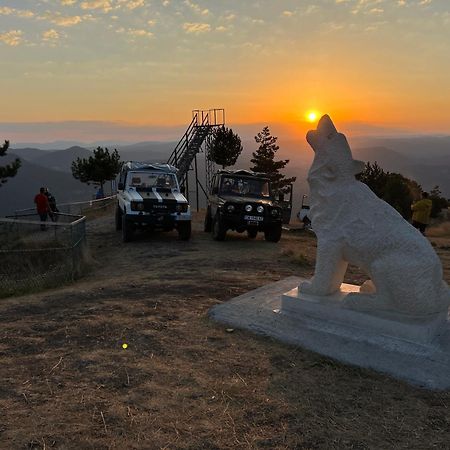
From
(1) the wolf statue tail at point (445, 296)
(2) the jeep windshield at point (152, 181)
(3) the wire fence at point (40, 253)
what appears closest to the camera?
(1) the wolf statue tail at point (445, 296)

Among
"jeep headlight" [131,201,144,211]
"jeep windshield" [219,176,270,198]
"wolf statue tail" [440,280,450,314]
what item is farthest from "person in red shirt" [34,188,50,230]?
"wolf statue tail" [440,280,450,314]

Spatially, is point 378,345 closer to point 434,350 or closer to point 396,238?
point 434,350

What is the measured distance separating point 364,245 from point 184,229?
27.8ft

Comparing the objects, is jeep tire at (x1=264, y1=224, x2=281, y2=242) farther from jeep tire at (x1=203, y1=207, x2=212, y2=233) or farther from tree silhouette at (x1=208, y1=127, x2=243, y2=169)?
tree silhouette at (x1=208, y1=127, x2=243, y2=169)

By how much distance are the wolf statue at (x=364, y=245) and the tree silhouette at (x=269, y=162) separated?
3580cm

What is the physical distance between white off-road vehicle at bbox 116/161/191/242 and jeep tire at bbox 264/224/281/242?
7.27ft

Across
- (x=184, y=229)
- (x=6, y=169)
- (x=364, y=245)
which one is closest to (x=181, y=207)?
(x=184, y=229)

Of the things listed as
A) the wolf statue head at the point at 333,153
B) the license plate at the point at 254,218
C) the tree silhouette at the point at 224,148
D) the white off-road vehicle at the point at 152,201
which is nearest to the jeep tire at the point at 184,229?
the white off-road vehicle at the point at 152,201

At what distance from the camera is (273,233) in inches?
512

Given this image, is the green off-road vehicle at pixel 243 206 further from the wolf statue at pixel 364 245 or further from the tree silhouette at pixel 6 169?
the tree silhouette at pixel 6 169

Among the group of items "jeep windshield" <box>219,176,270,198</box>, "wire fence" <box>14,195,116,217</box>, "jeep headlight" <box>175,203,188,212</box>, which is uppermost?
"jeep windshield" <box>219,176,270,198</box>

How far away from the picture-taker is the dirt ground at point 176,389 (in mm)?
3115

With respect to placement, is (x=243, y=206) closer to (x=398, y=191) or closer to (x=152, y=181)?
(x=152, y=181)

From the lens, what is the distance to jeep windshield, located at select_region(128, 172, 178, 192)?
44.1 feet
